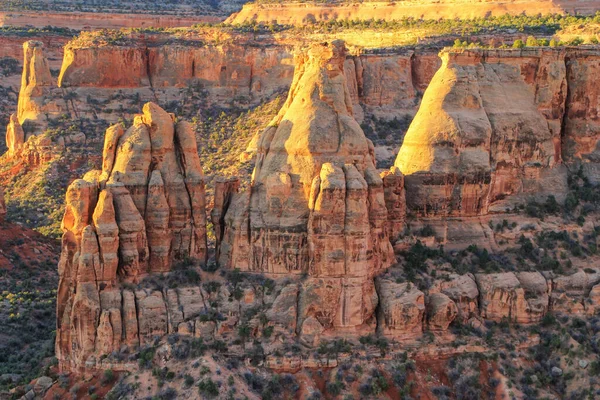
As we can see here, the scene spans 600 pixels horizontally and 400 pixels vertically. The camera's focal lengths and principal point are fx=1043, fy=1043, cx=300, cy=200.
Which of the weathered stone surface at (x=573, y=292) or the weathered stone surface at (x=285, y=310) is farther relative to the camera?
the weathered stone surface at (x=573, y=292)

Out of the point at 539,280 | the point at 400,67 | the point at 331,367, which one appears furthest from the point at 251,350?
the point at 400,67

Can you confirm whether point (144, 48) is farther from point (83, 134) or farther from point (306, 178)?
point (306, 178)

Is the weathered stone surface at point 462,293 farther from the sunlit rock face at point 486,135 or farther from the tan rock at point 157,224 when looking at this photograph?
the tan rock at point 157,224

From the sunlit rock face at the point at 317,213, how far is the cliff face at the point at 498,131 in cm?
492

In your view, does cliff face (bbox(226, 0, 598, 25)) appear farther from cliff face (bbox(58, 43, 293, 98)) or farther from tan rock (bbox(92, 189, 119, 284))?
tan rock (bbox(92, 189, 119, 284))

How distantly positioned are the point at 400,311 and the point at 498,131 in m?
13.5

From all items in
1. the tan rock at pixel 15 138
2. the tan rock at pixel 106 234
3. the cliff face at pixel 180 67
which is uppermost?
the cliff face at pixel 180 67

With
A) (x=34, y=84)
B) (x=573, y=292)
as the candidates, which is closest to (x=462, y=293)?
(x=573, y=292)

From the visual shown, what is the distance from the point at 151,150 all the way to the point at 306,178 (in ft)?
26.7

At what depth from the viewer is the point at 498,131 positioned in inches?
2346

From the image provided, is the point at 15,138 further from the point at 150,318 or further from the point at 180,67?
the point at 150,318

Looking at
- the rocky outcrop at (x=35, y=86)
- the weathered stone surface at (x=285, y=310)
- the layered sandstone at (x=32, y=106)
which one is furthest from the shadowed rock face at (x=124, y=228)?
the rocky outcrop at (x=35, y=86)

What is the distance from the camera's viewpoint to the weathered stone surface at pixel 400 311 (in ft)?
172

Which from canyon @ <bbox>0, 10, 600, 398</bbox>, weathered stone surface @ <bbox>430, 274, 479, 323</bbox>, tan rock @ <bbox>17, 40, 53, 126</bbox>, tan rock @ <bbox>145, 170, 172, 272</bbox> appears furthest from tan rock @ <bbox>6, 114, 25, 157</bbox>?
weathered stone surface @ <bbox>430, 274, 479, 323</bbox>
